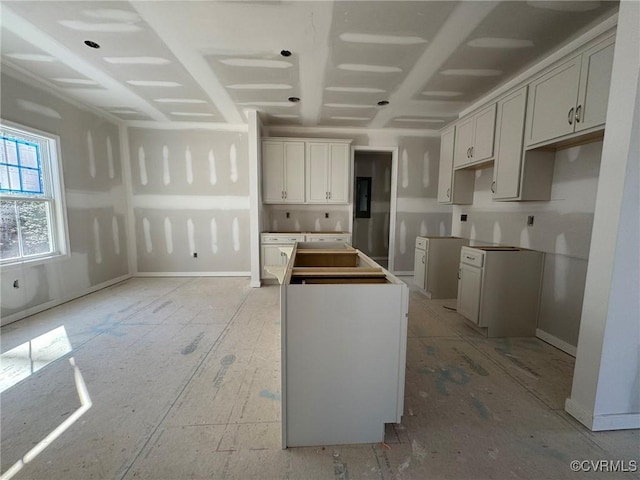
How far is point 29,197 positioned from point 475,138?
17.2ft

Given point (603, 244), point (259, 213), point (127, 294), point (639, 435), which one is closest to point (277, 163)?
point (259, 213)

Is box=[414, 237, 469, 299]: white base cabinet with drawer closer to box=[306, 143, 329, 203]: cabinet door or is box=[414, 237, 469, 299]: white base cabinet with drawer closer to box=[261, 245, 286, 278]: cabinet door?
box=[306, 143, 329, 203]: cabinet door

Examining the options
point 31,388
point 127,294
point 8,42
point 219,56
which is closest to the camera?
point 31,388

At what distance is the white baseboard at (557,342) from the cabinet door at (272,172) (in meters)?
3.78

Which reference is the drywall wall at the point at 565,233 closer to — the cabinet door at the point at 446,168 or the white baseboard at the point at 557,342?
the white baseboard at the point at 557,342

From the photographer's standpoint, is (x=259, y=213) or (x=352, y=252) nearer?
(x=352, y=252)

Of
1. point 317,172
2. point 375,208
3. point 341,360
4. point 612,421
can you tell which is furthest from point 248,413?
point 375,208

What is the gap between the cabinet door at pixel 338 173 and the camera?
4.38 m

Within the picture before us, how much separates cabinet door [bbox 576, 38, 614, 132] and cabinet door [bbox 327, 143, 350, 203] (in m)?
2.91

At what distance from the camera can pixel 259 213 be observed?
13.4 ft

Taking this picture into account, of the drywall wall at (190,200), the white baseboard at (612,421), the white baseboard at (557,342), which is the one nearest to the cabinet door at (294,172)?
the drywall wall at (190,200)

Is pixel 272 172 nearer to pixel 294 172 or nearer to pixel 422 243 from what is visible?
pixel 294 172

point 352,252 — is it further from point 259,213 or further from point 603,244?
point 259,213

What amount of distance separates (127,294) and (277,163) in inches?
118
